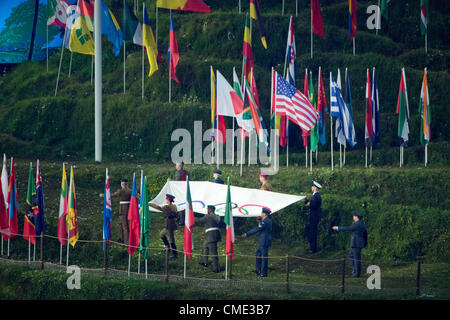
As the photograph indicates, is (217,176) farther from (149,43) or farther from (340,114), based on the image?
(149,43)

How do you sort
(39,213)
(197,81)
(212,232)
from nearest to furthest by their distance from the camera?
(212,232) → (39,213) → (197,81)

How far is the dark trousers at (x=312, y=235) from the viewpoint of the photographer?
89.0 ft

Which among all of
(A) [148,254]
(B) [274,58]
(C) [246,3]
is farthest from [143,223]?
(C) [246,3]

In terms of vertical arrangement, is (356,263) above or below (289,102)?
below

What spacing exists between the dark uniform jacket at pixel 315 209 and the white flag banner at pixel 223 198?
2.56 ft

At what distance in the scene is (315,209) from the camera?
26984 millimetres

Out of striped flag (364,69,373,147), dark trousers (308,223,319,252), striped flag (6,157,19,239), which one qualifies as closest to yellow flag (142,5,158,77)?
striped flag (364,69,373,147)

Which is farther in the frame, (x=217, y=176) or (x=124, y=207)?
(x=217, y=176)

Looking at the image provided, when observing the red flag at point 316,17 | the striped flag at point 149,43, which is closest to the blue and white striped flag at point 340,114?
the red flag at point 316,17

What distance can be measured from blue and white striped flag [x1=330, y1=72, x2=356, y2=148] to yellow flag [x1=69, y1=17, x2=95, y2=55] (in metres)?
11.0

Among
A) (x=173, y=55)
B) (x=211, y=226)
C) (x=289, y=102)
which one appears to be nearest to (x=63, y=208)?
(x=211, y=226)

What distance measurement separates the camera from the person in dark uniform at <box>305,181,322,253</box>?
88.2ft

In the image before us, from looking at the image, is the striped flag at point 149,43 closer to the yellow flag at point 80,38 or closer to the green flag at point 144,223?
the yellow flag at point 80,38

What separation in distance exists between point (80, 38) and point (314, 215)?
575 inches
